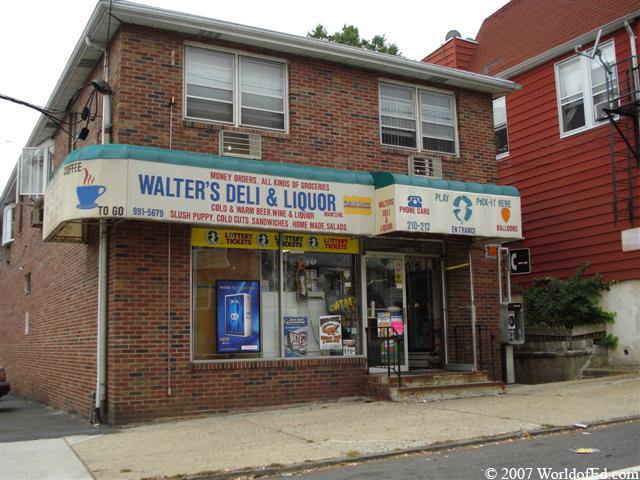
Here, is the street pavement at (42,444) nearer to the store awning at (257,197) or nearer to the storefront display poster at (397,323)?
the store awning at (257,197)

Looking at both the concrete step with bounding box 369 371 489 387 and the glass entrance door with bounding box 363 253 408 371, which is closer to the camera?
the concrete step with bounding box 369 371 489 387

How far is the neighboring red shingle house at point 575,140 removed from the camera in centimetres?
1499

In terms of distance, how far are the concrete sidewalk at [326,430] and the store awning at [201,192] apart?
120 inches

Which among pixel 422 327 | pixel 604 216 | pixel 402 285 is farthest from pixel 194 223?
pixel 604 216

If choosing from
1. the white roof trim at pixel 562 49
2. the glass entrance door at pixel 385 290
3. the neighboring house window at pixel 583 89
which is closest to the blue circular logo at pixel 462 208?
the glass entrance door at pixel 385 290

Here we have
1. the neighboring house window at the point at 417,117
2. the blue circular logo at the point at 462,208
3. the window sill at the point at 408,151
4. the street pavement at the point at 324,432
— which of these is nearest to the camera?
the street pavement at the point at 324,432

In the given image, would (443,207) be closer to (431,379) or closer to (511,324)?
(431,379)

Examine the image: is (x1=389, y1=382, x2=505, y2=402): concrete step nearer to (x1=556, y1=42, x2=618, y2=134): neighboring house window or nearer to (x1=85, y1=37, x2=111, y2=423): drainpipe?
(x1=85, y1=37, x2=111, y2=423): drainpipe

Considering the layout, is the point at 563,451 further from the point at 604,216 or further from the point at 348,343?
the point at 604,216

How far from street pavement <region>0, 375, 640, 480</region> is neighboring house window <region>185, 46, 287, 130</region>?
5055 mm

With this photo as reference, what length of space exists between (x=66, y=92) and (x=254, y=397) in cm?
726

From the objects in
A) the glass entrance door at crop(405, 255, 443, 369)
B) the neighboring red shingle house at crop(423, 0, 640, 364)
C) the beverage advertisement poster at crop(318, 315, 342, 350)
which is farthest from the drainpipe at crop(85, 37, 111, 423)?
the neighboring red shingle house at crop(423, 0, 640, 364)

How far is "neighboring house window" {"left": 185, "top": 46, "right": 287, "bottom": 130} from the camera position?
38.0ft

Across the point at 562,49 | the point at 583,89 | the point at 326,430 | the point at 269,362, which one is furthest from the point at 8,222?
the point at 583,89
